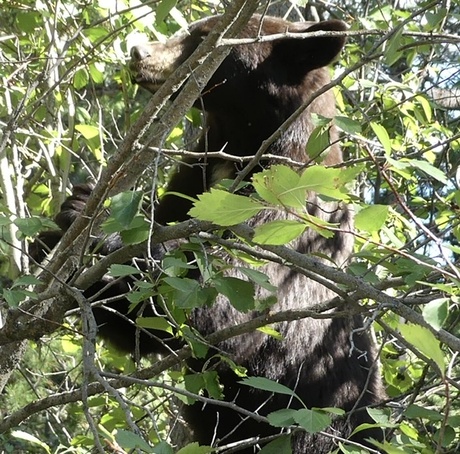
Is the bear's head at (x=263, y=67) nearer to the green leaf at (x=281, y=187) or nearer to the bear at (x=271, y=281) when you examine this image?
the bear at (x=271, y=281)

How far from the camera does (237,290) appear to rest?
2.04m

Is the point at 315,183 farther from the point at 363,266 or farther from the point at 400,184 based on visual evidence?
the point at 400,184

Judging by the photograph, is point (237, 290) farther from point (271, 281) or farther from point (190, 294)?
point (271, 281)

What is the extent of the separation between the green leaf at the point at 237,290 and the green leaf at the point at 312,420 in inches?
15.7

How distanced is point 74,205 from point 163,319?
85.2 inches

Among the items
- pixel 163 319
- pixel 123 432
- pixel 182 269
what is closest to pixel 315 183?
pixel 123 432

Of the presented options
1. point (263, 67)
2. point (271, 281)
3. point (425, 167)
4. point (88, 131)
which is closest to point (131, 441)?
point (425, 167)

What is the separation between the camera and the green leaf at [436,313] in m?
1.65

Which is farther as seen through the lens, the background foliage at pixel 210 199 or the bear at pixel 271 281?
the bear at pixel 271 281

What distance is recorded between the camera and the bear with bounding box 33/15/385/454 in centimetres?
418

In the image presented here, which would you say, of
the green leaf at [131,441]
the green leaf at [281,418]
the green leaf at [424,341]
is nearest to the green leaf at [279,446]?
the green leaf at [281,418]

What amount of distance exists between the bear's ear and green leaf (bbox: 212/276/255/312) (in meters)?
2.70

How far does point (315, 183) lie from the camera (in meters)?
1.50

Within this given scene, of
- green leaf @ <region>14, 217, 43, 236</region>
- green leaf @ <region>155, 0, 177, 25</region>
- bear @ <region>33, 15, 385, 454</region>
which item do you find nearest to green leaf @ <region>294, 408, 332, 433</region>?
green leaf @ <region>14, 217, 43, 236</region>
